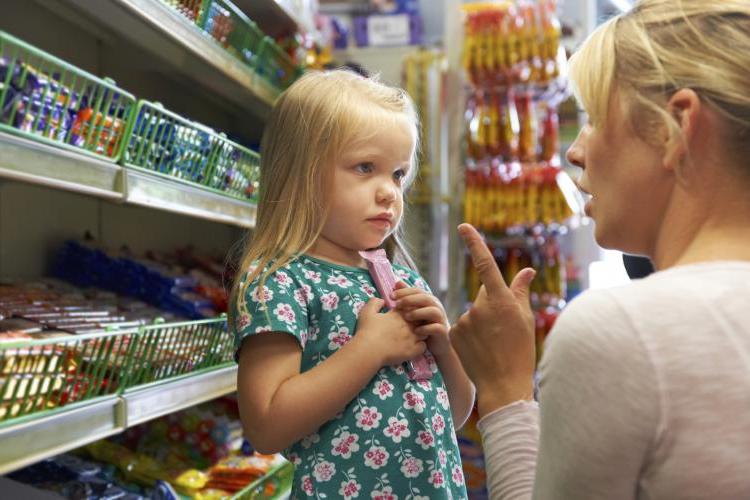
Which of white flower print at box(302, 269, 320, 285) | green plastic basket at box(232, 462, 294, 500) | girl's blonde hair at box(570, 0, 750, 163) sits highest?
girl's blonde hair at box(570, 0, 750, 163)

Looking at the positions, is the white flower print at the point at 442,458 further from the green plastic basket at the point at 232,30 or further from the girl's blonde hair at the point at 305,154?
the green plastic basket at the point at 232,30

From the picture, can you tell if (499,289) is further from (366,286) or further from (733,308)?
(366,286)

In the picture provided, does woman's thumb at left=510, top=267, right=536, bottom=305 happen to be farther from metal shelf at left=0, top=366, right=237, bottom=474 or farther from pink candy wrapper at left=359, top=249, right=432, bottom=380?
metal shelf at left=0, top=366, right=237, bottom=474

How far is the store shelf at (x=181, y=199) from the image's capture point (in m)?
1.63

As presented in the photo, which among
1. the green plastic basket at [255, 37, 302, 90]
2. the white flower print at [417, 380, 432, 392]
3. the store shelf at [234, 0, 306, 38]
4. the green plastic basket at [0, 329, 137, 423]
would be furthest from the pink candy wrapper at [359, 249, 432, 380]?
the store shelf at [234, 0, 306, 38]

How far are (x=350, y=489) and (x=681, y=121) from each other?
0.79 m

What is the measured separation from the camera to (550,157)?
3.83 metres

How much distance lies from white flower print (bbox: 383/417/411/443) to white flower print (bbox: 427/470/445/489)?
0.08 m

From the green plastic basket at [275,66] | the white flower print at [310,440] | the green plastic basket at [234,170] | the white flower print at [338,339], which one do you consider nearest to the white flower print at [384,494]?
the white flower print at [310,440]

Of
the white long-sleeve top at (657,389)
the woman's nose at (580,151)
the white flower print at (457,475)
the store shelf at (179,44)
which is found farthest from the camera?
the store shelf at (179,44)

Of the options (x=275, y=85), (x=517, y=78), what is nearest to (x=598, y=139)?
(x=275, y=85)

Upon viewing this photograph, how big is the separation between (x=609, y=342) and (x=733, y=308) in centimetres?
12

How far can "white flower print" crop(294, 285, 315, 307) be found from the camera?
1.37m

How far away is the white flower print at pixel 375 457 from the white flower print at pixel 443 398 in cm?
15
